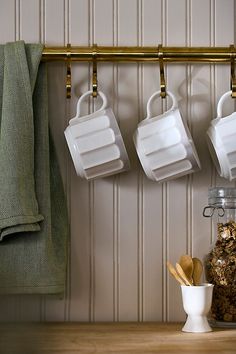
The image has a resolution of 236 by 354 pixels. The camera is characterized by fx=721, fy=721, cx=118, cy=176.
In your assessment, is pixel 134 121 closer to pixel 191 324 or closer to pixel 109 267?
pixel 109 267

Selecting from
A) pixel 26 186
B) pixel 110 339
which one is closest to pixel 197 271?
pixel 110 339

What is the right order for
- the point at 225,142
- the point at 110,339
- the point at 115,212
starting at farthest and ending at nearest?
1. the point at 115,212
2. the point at 225,142
3. the point at 110,339

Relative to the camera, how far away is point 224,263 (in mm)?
1409

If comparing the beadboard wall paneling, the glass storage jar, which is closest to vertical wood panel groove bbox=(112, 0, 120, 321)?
the beadboard wall paneling

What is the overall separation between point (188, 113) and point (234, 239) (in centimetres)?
31

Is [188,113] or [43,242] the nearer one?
[43,242]

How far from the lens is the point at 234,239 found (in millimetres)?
1424

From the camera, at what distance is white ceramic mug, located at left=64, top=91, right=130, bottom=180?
1.44 metres

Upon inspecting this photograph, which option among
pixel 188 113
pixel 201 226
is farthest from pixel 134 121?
pixel 201 226

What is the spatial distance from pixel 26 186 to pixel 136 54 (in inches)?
14.3

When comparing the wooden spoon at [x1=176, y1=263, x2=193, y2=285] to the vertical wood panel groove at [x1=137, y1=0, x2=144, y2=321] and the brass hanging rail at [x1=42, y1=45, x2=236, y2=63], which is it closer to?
the vertical wood panel groove at [x1=137, y1=0, x2=144, y2=321]

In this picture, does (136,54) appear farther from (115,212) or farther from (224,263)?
(224,263)

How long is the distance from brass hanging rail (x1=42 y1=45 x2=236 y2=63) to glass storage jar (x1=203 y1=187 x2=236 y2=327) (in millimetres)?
286

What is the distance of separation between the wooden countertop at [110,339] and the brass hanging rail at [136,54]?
56 centimetres
